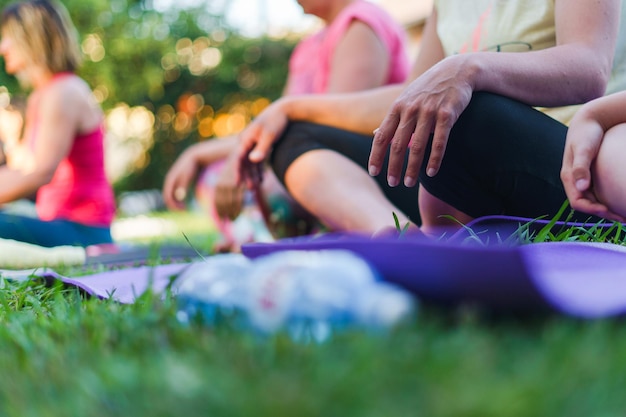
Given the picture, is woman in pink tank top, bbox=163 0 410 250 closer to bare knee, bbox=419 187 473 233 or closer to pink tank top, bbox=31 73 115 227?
pink tank top, bbox=31 73 115 227

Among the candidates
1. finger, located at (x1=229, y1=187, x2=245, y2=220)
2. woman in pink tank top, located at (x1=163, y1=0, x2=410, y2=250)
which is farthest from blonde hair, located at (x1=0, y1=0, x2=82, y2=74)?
finger, located at (x1=229, y1=187, x2=245, y2=220)

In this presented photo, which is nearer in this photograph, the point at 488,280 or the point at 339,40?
the point at 488,280

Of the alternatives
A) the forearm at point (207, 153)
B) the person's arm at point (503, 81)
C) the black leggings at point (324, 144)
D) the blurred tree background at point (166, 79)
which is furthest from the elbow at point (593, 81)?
the blurred tree background at point (166, 79)

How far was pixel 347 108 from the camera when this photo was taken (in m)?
2.28

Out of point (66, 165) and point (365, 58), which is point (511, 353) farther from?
point (66, 165)

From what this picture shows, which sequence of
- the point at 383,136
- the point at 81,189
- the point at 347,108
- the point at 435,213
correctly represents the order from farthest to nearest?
1. the point at 81,189
2. the point at 347,108
3. the point at 435,213
4. the point at 383,136

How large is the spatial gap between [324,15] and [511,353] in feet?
8.66

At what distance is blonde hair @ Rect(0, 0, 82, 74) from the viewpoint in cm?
371

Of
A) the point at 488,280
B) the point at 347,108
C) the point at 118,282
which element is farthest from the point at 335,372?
the point at 347,108

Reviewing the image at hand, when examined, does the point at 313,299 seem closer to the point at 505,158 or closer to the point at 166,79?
the point at 505,158

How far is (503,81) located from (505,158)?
18 cm

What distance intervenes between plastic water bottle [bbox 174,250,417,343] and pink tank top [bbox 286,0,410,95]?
6.69 ft

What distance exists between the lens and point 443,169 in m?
1.78

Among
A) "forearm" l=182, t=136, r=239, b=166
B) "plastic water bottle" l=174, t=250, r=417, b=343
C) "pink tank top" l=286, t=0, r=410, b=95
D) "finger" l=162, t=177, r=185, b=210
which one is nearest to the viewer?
"plastic water bottle" l=174, t=250, r=417, b=343
